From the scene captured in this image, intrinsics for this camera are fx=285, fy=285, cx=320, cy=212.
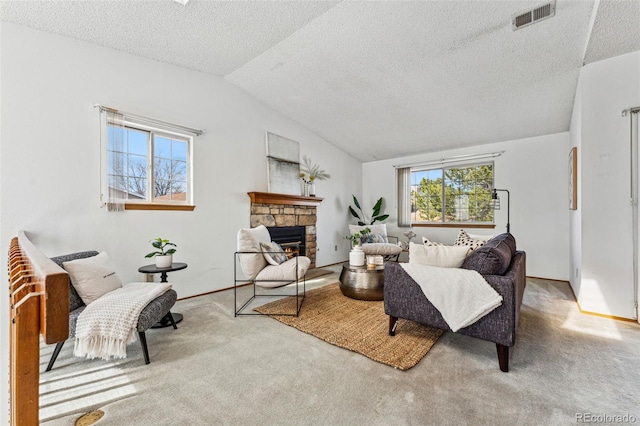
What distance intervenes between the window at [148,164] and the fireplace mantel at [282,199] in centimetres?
93

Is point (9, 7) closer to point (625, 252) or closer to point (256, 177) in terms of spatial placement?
point (256, 177)

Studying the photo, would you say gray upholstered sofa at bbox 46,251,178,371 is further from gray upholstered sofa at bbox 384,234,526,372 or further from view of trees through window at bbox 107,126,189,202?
gray upholstered sofa at bbox 384,234,526,372

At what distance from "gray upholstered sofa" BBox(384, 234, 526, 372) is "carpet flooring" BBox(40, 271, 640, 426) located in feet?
0.76

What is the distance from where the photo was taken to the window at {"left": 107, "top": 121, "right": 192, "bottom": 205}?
2994 millimetres

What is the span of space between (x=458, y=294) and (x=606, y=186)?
221 centimetres

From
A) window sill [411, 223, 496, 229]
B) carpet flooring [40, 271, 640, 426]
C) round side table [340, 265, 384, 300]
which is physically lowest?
carpet flooring [40, 271, 640, 426]

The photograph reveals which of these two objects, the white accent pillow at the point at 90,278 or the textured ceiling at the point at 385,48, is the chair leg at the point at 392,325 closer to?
the white accent pillow at the point at 90,278

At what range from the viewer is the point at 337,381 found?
5.66 feet

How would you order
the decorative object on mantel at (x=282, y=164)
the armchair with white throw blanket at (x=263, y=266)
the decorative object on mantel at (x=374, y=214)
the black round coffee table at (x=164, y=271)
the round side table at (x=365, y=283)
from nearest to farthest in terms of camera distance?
1. the black round coffee table at (x=164, y=271)
2. the armchair with white throw blanket at (x=263, y=266)
3. the round side table at (x=365, y=283)
4. the decorative object on mantel at (x=282, y=164)
5. the decorative object on mantel at (x=374, y=214)

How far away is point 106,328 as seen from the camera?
1.83 metres

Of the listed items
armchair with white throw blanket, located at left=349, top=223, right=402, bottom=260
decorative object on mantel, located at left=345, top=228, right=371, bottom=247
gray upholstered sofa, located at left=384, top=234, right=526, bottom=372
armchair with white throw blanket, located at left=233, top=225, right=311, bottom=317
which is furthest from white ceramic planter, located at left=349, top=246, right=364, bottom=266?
decorative object on mantel, located at left=345, top=228, right=371, bottom=247

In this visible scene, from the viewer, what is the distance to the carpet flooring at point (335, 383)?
1.45 meters

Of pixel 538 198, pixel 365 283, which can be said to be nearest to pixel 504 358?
pixel 365 283

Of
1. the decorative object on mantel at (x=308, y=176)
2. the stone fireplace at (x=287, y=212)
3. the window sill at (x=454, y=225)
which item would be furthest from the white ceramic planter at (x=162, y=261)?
the window sill at (x=454, y=225)
